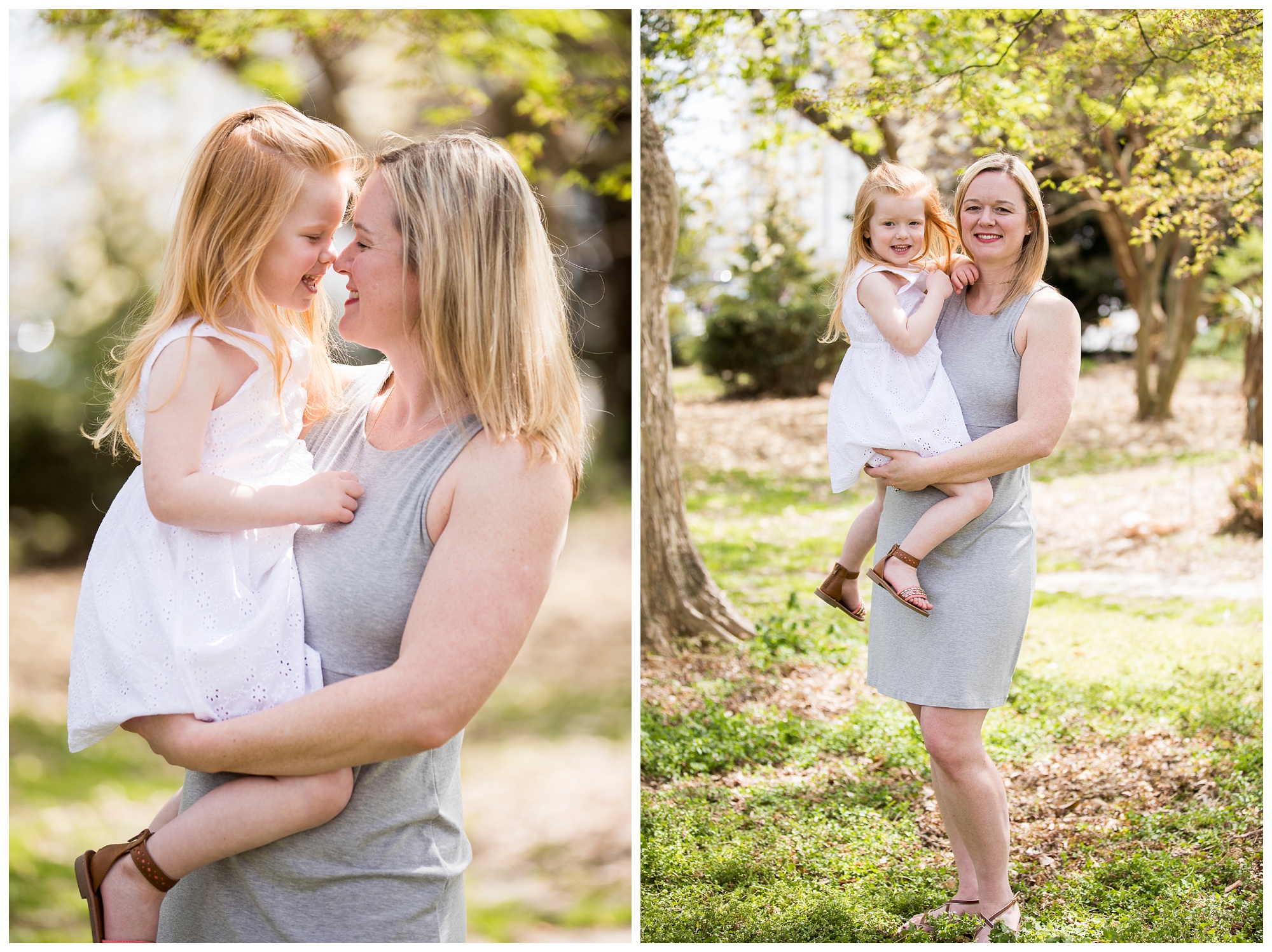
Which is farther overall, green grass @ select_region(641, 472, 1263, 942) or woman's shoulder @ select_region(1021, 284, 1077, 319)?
green grass @ select_region(641, 472, 1263, 942)

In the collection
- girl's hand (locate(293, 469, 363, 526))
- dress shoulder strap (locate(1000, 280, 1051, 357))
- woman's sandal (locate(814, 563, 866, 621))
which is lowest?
woman's sandal (locate(814, 563, 866, 621))

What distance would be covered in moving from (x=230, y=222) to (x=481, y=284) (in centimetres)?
43

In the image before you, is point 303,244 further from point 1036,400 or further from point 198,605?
point 1036,400

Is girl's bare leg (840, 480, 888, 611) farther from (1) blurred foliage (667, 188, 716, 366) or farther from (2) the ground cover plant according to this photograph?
(1) blurred foliage (667, 188, 716, 366)

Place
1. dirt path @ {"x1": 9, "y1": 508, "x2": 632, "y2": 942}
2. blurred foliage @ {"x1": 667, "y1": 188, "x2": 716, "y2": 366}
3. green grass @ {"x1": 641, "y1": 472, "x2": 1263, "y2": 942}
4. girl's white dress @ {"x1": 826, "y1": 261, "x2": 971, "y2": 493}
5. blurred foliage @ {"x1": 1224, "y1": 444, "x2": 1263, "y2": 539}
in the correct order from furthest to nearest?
blurred foliage @ {"x1": 667, "y1": 188, "x2": 716, "y2": 366} < blurred foliage @ {"x1": 1224, "y1": 444, "x2": 1263, "y2": 539} < dirt path @ {"x1": 9, "y1": 508, "x2": 632, "y2": 942} < green grass @ {"x1": 641, "y1": 472, "x2": 1263, "y2": 942} < girl's white dress @ {"x1": 826, "y1": 261, "x2": 971, "y2": 493}

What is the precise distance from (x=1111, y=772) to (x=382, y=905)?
2.85 metres

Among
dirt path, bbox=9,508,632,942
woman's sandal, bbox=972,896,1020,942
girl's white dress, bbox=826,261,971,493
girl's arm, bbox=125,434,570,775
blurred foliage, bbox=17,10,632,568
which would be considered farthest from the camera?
blurred foliage, bbox=17,10,632,568

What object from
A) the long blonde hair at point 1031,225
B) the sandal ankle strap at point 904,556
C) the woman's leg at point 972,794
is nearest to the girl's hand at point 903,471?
the sandal ankle strap at point 904,556

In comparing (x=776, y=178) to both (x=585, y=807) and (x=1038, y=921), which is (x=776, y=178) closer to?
(x=585, y=807)

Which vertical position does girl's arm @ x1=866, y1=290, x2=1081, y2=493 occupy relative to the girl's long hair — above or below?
below

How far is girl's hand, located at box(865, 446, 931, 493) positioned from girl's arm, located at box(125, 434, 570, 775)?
0.89 meters

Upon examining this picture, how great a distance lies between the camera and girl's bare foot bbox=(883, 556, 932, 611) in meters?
2.07

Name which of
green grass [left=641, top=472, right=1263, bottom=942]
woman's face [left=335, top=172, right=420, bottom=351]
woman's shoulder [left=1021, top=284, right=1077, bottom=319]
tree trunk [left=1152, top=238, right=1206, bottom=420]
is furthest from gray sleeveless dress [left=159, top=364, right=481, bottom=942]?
tree trunk [left=1152, top=238, right=1206, bottom=420]

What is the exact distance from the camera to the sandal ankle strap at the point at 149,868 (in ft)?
4.92
